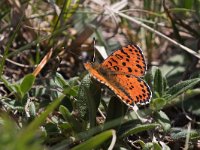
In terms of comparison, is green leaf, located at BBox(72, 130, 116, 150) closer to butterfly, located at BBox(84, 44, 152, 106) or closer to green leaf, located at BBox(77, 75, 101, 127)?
butterfly, located at BBox(84, 44, 152, 106)

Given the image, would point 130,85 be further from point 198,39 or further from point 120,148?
point 198,39

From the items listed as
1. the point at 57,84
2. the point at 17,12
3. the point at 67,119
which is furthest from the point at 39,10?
the point at 67,119

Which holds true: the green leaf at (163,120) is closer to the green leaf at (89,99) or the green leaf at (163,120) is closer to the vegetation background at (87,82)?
the vegetation background at (87,82)

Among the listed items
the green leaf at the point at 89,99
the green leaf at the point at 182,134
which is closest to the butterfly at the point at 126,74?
the green leaf at the point at 89,99

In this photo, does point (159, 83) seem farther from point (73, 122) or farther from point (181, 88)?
point (73, 122)

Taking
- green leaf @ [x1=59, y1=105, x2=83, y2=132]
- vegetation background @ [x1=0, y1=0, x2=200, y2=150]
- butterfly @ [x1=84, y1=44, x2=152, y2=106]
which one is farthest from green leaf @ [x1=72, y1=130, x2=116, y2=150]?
green leaf @ [x1=59, y1=105, x2=83, y2=132]

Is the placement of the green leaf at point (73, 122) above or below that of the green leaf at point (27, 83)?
below

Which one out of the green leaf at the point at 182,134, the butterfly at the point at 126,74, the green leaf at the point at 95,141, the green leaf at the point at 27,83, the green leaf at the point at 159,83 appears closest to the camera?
the green leaf at the point at 95,141
